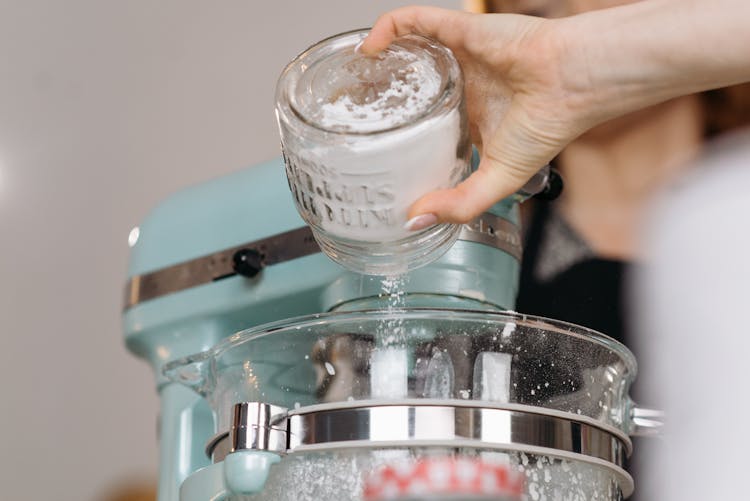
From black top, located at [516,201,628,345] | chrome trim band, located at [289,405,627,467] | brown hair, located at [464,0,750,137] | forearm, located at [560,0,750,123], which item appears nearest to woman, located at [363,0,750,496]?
forearm, located at [560,0,750,123]

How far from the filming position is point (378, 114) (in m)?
0.55

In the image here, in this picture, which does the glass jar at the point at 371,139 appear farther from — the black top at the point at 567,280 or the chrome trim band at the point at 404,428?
the black top at the point at 567,280

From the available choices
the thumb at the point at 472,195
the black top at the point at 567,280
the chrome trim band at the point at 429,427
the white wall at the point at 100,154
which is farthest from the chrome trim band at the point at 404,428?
the white wall at the point at 100,154

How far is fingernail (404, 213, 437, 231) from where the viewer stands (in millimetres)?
557

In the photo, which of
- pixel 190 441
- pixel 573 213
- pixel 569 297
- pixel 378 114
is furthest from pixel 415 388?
pixel 573 213

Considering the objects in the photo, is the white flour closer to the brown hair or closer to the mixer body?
the mixer body

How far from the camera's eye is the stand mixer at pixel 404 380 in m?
0.56

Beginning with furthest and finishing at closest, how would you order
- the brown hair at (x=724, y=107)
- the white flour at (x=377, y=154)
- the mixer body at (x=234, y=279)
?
the brown hair at (x=724, y=107), the mixer body at (x=234, y=279), the white flour at (x=377, y=154)

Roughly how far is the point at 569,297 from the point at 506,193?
61cm

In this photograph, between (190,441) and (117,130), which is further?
(117,130)

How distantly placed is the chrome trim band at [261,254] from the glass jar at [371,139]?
0.06 meters

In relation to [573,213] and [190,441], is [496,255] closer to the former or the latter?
[190,441]

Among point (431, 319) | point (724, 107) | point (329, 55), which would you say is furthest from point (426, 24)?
point (724, 107)

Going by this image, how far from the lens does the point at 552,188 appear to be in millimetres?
694
